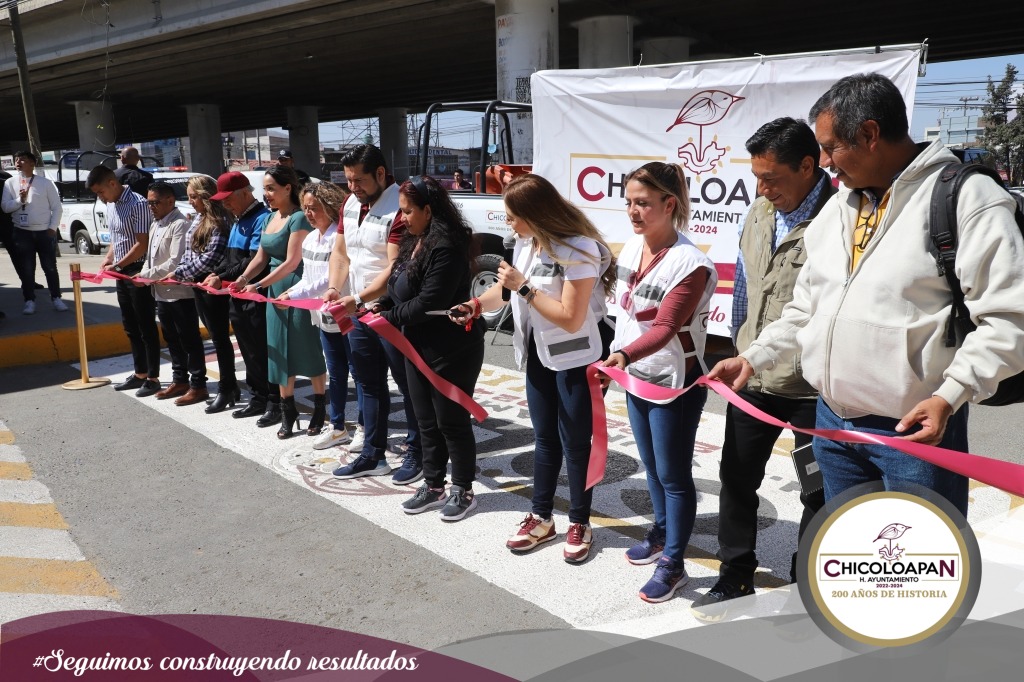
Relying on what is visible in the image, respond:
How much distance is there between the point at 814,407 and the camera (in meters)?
2.95

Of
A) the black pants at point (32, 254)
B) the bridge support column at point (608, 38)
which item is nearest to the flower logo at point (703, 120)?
the black pants at point (32, 254)

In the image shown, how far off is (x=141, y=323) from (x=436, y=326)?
3.93m

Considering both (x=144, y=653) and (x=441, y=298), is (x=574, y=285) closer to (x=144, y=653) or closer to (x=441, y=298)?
(x=441, y=298)

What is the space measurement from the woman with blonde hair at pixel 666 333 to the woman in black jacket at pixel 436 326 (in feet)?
3.46

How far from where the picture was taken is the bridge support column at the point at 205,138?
3656 centimetres

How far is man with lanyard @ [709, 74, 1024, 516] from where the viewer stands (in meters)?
1.95

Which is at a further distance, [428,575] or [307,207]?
[307,207]

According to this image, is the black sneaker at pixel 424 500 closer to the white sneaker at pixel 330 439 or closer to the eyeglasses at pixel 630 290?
the white sneaker at pixel 330 439

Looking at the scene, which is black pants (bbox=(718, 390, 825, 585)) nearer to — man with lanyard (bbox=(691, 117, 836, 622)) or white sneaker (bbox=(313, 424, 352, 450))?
man with lanyard (bbox=(691, 117, 836, 622))

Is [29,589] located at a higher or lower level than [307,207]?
lower

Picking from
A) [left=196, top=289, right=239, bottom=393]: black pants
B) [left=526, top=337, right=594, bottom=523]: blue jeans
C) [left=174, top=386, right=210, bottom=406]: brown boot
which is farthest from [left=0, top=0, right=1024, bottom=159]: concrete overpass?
[left=526, top=337, right=594, bottom=523]: blue jeans

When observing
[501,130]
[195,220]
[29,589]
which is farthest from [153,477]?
[501,130]

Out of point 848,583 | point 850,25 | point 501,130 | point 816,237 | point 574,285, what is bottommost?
point 848,583

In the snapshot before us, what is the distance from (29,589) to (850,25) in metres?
21.7
